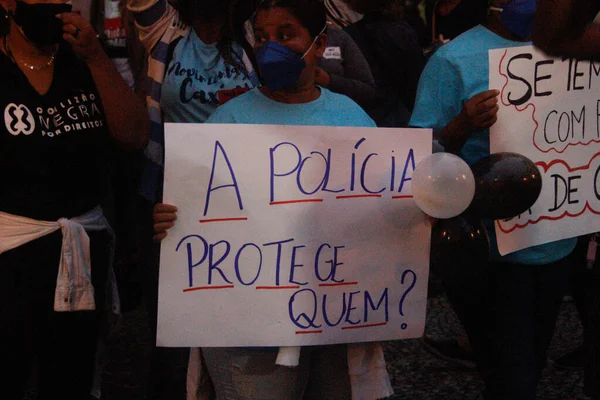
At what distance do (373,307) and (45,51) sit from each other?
132 cm

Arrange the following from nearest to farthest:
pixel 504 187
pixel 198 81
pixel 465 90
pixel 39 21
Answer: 1. pixel 504 187
2. pixel 39 21
3. pixel 465 90
4. pixel 198 81

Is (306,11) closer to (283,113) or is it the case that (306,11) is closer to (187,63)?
(283,113)

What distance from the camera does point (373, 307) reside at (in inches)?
117

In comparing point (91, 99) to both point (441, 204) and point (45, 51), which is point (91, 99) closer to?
point (45, 51)

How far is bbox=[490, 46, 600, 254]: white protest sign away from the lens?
3.22 meters

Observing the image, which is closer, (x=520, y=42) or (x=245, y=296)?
(x=245, y=296)

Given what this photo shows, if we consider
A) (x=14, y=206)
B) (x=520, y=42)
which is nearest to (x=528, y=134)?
(x=520, y=42)

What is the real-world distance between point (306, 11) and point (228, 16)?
1042 millimetres

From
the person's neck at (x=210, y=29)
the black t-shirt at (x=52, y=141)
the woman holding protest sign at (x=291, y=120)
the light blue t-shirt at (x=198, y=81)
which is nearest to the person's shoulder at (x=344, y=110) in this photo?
the woman holding protest sign at (x=291, y=120)

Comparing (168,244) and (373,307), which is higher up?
(168,244)

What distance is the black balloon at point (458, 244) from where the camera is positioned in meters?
2.90

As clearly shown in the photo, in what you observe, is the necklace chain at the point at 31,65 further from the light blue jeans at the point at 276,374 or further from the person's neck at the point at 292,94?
the light blue jeans at the point at 276,374

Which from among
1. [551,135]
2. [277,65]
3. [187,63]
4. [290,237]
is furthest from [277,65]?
[187,63]

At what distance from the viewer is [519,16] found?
3316mm
